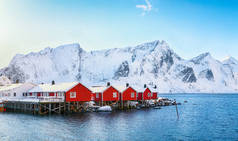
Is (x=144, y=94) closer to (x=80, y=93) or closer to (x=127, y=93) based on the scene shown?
(x=127, y=93)

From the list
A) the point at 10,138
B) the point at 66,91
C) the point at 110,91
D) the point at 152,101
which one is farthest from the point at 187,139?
the point at 152,101

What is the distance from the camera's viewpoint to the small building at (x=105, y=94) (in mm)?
76875

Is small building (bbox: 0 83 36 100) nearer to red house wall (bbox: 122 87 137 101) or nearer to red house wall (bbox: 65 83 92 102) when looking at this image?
red house wall (bbox: 65 83 92 102)

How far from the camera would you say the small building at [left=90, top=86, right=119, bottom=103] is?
76875 millimetres

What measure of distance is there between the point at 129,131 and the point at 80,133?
801cm

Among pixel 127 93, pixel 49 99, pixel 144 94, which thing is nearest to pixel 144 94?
pixel 144 94

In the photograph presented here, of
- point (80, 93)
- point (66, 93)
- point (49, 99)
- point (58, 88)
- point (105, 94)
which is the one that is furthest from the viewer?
point (105, 94)

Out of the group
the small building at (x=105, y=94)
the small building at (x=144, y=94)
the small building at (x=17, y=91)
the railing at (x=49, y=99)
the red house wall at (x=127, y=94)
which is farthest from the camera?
the small building at (x=144, y=94)

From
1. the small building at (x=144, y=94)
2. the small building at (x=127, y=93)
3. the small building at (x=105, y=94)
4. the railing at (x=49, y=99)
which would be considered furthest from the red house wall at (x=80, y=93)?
the small building at (x=144, y=94)

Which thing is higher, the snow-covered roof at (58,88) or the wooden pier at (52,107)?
the snow-covered roof at (58,88)

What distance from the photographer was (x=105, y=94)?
77375 mm

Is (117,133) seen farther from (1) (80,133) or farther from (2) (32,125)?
(2) (32,125)

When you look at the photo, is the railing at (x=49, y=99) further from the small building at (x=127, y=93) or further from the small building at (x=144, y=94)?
the small building at (x=144, y=94)

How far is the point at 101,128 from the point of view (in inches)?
1714
